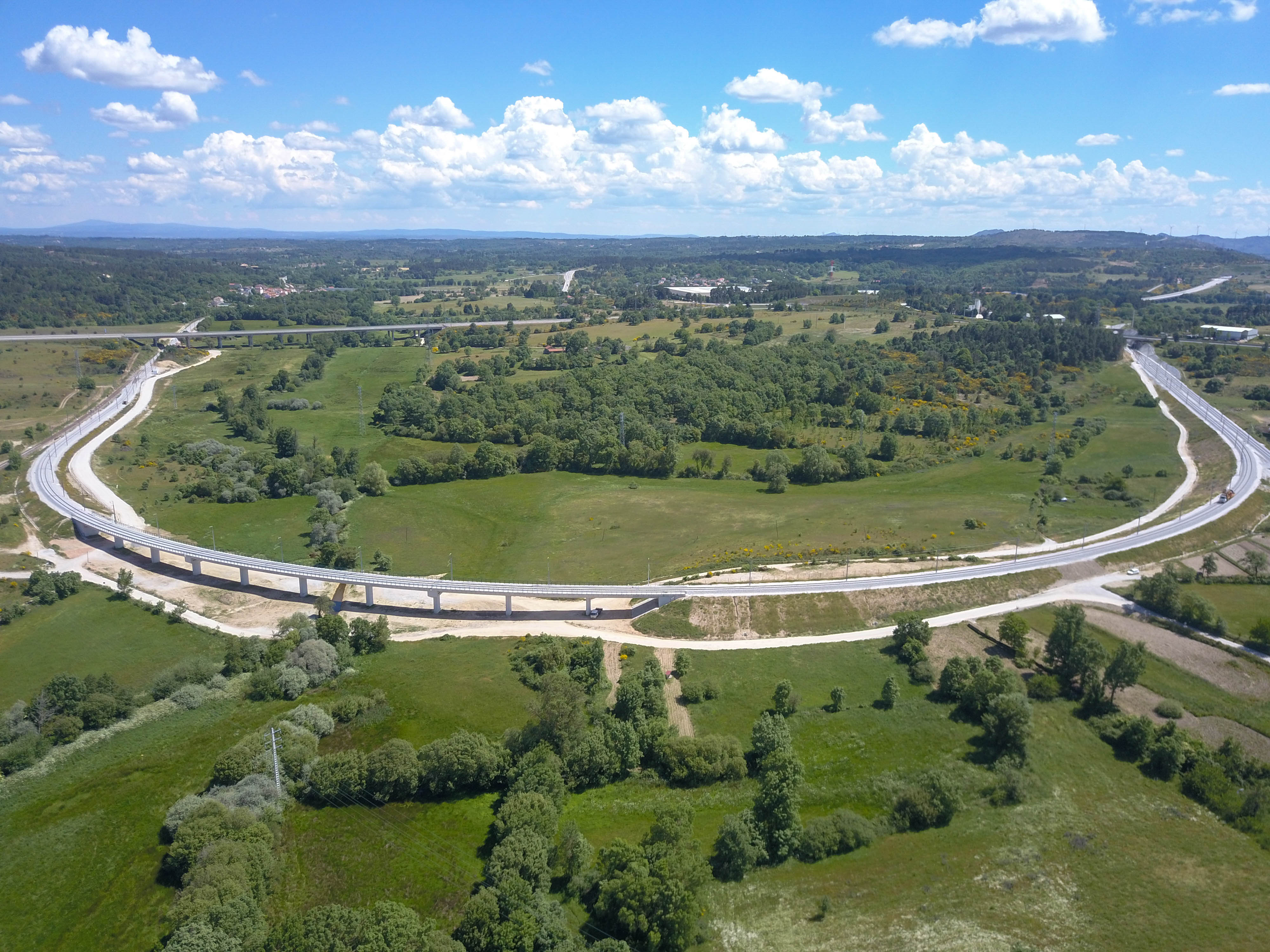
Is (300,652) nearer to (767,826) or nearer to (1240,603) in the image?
(767,826)

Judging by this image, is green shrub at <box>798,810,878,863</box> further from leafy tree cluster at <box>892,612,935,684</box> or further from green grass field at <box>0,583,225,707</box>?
green grass field at <box>0,583,225,707</box>

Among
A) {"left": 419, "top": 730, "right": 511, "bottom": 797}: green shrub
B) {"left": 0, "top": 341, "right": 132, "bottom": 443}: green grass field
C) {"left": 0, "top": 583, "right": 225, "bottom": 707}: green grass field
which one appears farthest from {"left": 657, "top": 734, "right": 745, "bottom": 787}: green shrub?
{"left": 0, "top": 341, "right": 132, "bottom": 443}: green grass field

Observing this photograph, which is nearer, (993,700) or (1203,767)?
(1203,767)

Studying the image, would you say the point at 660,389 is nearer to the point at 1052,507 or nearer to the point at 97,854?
the point at 1052,507

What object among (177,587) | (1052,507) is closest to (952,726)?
(1052,507)

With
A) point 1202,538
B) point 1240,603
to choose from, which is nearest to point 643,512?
point 1240,603

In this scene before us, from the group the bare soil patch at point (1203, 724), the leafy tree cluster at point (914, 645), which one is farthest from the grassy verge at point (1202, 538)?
the leafy tree cluster at point (914, 645)

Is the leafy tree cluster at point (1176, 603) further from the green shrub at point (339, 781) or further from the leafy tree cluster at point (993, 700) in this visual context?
the green shrub at point (339, 781)
